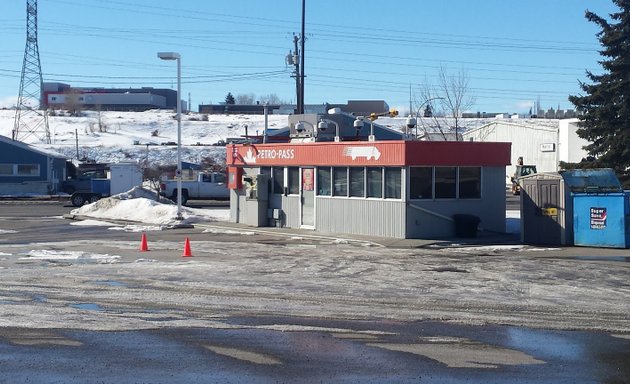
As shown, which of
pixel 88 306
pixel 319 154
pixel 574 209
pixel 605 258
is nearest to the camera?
pixel 88 306

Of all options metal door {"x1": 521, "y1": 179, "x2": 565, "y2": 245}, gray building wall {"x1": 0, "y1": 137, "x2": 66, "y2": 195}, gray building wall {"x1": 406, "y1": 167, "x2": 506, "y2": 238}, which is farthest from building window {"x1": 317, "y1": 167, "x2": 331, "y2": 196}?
gray building wall {"x1": 0, "y1": 137, "x2": 66, "y2": 195}

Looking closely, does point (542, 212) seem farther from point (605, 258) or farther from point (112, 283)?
point (112, 283)

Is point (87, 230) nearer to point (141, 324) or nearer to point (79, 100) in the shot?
point (141, 324)

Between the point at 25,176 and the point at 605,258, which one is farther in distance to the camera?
the point at 25,176

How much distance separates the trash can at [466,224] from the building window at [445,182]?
2.56 ft

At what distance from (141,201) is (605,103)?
20570mm

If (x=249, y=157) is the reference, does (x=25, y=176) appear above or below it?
below

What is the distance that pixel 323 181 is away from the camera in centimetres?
2927

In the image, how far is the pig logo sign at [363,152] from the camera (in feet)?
87.1

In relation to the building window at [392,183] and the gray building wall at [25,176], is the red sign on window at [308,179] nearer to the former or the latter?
the building window at [392,183]

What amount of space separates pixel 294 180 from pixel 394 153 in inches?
229

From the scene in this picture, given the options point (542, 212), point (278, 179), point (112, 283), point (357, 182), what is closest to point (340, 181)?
point (357, 182)

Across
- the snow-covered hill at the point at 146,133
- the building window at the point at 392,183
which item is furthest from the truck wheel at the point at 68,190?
the building window at the point at 392,183

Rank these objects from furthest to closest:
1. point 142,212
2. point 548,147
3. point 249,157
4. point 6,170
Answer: point 548,147, point 6,170, point 142,212, point 249,157
